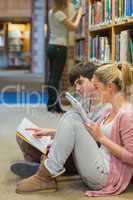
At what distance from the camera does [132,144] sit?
2119mm

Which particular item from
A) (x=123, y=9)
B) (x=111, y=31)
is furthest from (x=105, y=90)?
(x=111, y=31)

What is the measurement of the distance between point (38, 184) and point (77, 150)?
0.93 feet

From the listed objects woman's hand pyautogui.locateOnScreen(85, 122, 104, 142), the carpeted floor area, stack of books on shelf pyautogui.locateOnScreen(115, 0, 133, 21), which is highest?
stack of books on shelf pyautogui.locateOnScreen(115, 0, 133, 21)

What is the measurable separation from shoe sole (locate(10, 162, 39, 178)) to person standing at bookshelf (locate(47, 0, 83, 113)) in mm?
2702

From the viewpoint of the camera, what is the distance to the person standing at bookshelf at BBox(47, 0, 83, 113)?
4.97m

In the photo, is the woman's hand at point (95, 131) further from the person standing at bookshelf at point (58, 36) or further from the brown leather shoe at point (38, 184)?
the person standing at bookshelf at point (58, 36)

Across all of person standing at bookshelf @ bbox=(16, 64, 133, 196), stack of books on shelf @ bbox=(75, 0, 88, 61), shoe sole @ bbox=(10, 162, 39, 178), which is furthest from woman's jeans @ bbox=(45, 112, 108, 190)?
stack of books on shelf @ bbox=(75, 0, 88, 61)

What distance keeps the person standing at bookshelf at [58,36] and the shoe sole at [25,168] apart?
2702 millimetres

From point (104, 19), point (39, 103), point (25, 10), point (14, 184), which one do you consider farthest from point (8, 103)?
point (25, 10)

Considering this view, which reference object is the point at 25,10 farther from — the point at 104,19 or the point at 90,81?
the point at 90,81

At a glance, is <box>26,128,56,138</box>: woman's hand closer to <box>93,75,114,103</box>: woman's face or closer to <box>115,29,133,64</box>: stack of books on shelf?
<box>93,75,114,103</box>: woman's face

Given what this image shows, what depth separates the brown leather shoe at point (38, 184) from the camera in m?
2.22

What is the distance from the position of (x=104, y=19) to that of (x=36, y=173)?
223 cm

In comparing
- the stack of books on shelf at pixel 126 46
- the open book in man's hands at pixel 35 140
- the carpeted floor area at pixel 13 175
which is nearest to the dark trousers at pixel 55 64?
the carpeted floor area at pixel 13 175
